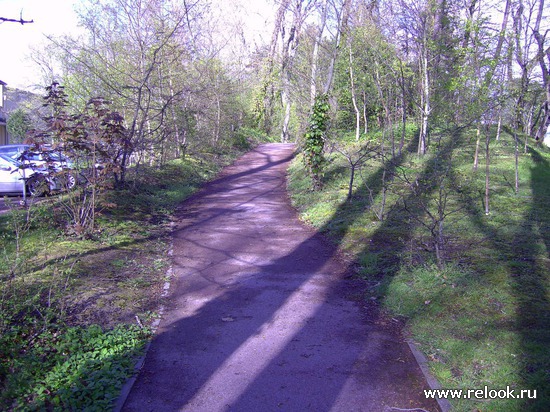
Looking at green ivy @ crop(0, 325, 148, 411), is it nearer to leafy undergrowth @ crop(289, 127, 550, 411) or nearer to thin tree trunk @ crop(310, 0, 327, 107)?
leafy undergrowth @ crop(289, 127, 550, 411)

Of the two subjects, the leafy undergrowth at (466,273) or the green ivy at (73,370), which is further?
the leafy undergrowth at (466,273)

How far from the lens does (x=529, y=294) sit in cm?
566

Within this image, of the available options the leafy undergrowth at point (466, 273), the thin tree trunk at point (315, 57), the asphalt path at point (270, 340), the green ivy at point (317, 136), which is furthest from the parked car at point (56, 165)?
the thin tree trunk at point (315, 57)

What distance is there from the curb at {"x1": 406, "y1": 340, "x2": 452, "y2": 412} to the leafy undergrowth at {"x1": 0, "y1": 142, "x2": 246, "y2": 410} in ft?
9.14

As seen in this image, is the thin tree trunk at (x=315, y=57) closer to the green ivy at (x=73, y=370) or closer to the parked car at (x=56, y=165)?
the parked car at (x=56, y=165)

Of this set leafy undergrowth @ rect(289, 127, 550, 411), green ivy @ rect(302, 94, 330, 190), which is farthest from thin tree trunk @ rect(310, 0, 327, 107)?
leafy undergrowth @ rect(289, 127, 550, 411)

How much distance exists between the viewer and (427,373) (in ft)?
14.2

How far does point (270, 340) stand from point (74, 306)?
2441 millimetres

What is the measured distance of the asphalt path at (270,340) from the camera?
4004 millimetres

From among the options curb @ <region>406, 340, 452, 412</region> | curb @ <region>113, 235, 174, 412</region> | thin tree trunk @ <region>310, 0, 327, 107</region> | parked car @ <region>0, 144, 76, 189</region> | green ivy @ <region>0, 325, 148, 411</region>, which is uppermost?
thin tree trunk @ <region>310, 0, 327, 107</region>

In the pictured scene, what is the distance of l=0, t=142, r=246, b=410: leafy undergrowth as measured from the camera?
4035 millimetres

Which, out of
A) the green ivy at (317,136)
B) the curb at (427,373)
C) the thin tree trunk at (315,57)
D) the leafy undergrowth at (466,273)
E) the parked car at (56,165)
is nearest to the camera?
the curb at (427,373)

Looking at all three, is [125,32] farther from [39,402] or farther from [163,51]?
[39,402]

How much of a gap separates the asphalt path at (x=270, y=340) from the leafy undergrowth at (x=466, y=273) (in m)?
0.39
